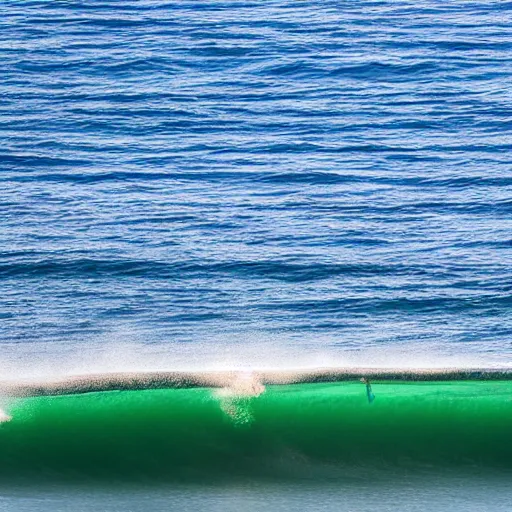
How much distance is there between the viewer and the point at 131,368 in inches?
82.9

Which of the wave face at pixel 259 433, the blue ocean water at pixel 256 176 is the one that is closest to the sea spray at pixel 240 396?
the wave face at pixel 259 433

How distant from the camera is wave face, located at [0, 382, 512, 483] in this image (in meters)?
1.85

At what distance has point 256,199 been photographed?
2.71 meters

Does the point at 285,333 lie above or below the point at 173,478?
above

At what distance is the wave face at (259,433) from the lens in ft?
6.06

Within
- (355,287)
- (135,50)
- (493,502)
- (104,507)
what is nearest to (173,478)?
(104,507)

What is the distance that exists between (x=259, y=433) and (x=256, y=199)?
0.91 meters

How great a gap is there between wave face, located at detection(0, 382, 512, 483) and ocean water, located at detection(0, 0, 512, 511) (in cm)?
1

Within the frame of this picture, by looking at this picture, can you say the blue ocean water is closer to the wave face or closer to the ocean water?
the ocean water

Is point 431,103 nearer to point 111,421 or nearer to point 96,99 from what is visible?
point 96,99

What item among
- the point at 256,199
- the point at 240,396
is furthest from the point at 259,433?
the point at 256,199

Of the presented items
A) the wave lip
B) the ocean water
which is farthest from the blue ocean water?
the wave lip

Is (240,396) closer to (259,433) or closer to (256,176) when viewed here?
(259,433)

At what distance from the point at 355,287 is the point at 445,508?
734 millimetres
